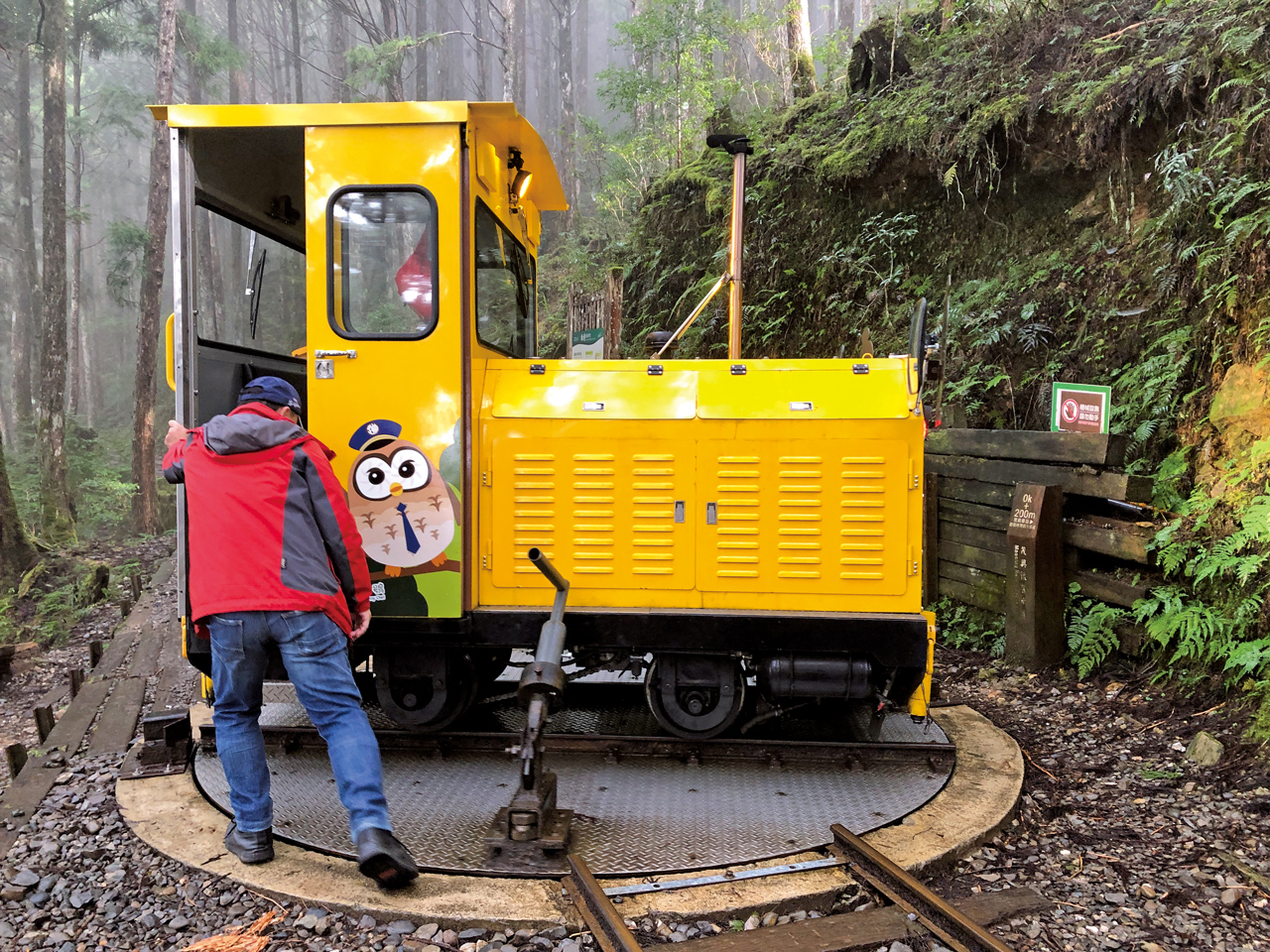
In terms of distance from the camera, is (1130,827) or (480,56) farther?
(480,56)

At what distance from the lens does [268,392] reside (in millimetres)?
3363

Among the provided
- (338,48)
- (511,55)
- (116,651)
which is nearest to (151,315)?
(116,651)

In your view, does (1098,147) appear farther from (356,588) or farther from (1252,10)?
(356,588)

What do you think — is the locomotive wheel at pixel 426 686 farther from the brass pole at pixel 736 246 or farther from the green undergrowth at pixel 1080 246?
the green undergrowth at pixel 1080 246

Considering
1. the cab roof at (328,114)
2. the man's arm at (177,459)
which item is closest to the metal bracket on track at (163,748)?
the man's arm at (177,459)

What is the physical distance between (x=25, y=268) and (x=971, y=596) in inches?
1233

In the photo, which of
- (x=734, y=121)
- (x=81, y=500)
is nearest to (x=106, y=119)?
(x=81, y=500)

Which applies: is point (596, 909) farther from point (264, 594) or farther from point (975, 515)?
point (975, 515)

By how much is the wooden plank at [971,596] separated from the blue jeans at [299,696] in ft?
15.2

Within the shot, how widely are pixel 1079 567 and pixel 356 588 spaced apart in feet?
15.4

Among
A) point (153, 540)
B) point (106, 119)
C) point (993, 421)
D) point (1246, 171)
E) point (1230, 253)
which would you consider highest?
point (106, 119)

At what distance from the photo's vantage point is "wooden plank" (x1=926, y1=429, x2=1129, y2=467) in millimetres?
5281

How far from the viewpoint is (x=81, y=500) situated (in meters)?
17.7

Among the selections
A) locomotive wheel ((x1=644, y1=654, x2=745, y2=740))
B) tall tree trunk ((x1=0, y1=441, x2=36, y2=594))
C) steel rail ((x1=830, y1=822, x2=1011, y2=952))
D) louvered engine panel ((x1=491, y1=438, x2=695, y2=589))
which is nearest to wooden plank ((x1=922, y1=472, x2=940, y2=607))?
locomotive wheel ((x1=644, y1=654, x2=745, y2=740))
